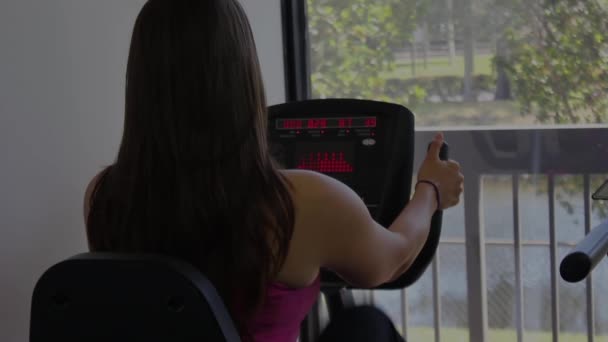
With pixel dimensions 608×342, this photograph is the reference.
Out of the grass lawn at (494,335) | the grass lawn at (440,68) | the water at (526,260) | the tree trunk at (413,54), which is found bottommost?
the grass lawn at (494,335)

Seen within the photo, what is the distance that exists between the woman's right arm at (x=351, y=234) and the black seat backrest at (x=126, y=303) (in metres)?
0.26

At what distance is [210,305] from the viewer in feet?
3.43

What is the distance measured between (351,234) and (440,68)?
5.39 ft

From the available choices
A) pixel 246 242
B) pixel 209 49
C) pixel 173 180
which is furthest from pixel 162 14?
pixel 246 242

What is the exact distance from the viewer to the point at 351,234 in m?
1.30

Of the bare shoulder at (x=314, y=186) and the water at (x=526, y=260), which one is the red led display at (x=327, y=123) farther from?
the water at (x=526, y=260)

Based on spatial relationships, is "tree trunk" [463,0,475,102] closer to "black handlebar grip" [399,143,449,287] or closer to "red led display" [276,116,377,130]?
"red led display" [276,116,377,130]

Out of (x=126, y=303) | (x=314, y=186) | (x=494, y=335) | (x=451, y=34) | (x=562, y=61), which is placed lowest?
(x=494, y=335)

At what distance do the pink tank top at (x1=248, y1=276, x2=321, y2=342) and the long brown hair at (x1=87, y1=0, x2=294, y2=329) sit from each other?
40 mm

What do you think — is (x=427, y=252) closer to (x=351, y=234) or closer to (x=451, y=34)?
(x=351, y=234)

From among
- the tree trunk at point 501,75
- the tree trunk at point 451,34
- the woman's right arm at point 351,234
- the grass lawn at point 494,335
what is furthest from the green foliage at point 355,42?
the woman's right arm at point 351,234

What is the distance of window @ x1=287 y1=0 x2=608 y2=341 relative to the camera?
102 inches

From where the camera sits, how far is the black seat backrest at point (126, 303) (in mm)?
1043

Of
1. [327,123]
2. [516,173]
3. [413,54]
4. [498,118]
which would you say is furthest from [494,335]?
[327,123]
